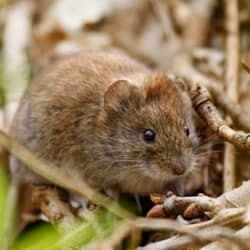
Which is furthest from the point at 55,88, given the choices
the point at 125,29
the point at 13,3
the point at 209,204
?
the point at 13,3

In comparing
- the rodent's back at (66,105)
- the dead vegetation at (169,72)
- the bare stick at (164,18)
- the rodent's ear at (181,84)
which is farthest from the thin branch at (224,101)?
the bare stick at (164,18)

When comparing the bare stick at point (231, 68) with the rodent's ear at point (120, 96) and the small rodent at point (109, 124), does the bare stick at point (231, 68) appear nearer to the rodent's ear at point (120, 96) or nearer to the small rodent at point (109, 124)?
the small rodent at point (109, 124)

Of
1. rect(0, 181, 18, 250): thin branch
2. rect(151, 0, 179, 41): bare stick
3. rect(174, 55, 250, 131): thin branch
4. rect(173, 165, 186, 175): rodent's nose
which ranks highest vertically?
rect(174, 55, 250, 131): thin branch

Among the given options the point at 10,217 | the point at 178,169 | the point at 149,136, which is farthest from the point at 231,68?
the point at 10,217

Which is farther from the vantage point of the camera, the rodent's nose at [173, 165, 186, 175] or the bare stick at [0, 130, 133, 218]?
the rodent's nose at [173, 165, 186, 175]

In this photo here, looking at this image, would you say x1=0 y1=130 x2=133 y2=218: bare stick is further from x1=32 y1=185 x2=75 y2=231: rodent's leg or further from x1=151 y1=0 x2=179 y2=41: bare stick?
x1=151 y1=0 x2=179 y2=41: bare stick

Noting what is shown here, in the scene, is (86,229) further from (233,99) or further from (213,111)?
(233,99)

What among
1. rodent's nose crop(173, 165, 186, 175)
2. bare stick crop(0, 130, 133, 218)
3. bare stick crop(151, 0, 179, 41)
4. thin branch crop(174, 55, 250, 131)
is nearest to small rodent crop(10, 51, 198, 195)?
rodent's nose crop(173, 165, 186, 175)
